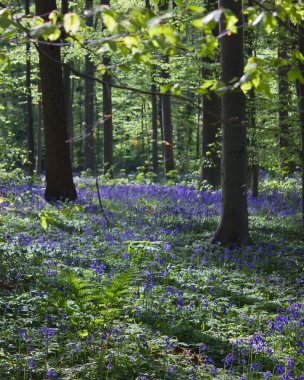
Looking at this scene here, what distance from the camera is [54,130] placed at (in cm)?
1268

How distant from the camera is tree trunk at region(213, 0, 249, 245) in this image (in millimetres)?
8734

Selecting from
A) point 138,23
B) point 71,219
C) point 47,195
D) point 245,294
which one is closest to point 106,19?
point 138,23

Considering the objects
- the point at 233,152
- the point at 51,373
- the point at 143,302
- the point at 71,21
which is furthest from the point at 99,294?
the point at 233,152

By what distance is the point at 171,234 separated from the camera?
9469mm

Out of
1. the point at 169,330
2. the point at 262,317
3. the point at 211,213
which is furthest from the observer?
the point at 211,213

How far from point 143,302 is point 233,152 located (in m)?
3.95

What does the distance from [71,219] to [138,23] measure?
7877mm

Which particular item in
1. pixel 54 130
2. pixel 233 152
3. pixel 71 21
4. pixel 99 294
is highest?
pixel 54 130

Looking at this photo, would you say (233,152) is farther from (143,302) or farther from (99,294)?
(99,294)

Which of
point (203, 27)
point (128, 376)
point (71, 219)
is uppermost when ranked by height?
point (203, 27)

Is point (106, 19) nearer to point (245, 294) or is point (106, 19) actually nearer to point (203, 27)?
point (203, 27)

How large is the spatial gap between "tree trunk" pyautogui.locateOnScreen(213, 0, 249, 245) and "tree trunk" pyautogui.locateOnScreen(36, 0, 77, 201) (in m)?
4.93

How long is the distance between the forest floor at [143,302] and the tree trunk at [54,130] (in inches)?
96.2

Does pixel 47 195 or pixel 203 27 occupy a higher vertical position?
pixel 203 27
